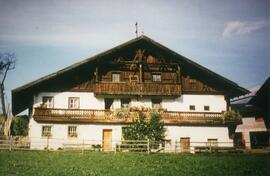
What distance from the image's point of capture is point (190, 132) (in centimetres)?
2973

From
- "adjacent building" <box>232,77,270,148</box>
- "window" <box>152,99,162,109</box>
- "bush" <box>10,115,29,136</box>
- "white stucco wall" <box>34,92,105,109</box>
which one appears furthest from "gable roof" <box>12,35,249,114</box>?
"adjacent building" <box>232,77,270,148</box>

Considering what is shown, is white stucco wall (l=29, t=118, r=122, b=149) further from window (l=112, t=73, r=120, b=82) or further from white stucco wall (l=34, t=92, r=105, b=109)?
window (l=112, t=73, r=120, b=82)

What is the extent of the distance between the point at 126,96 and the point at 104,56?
4.29 m

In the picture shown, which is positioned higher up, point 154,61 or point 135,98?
point 154,61

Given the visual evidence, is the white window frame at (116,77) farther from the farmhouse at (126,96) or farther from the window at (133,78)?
the window at (133,78)

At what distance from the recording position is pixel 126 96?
1191 inches

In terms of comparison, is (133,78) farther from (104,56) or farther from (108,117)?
(108,117)

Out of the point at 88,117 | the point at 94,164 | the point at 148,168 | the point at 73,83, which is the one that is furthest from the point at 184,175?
the point at 73,83

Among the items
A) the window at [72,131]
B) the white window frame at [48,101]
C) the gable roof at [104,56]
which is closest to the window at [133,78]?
the gable roof at [104,56]

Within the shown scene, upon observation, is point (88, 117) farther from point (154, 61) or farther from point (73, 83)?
point (154, 61)

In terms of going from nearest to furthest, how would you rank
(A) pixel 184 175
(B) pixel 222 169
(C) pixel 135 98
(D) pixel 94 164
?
(A) pixel 184 175, (B) pixel 222 169, (D) pixel 94 164, (C) pixel 135 98

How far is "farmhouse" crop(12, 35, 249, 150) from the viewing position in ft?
93.0

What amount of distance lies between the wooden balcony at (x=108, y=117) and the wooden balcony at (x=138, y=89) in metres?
1.81

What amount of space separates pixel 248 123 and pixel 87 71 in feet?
68.5
